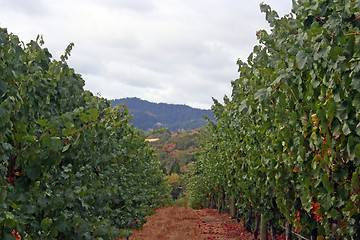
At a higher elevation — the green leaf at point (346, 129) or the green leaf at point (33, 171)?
the green leaf at point (346, 129)

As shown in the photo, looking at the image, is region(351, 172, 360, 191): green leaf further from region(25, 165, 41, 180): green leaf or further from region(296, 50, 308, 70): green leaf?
region(25, 165, 41, 180): green leaf

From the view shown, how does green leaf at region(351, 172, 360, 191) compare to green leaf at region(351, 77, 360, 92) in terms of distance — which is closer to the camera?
green leaf at region(351, 77, 360, 92)

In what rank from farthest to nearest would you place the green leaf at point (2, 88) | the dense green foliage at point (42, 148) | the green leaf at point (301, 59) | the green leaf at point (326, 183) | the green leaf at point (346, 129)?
the green leaf at point (326, 183), the green leaf at point (301, 59), the green leaf at point (346, 129), the green leaf at point (2, 88), the dense green foliage at point (42, 148)

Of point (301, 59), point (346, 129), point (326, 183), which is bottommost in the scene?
point (326, 183)

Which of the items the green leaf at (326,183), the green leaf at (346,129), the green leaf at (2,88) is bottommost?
the green leaf at (326,183)

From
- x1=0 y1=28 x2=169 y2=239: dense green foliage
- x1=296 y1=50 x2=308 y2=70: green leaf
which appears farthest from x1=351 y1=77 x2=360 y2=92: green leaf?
x1=0 y1=28 x2=169 y2=239: dense green foliage

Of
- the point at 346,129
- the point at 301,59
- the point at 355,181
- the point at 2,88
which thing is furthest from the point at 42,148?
the point at 355,181

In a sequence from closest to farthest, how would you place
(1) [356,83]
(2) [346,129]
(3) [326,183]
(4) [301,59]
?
(1) [356,83] → (2) [346,129] → (4) [301,59] → (3) [326,183]

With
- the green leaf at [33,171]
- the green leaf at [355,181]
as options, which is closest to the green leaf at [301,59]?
the green leaf at [355,181]

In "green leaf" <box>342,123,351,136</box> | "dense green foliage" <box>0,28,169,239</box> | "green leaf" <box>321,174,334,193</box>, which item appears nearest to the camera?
"dense green foliage" <box>0,28,169,239</box>

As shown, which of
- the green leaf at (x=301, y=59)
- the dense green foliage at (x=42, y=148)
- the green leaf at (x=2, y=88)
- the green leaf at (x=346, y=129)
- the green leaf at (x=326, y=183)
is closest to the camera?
the dense green foliage at (x=42, y=148)

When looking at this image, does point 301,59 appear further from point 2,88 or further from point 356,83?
point 2,88

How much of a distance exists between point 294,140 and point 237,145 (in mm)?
4955

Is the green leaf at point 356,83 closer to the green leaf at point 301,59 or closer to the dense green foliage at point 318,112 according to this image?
the dense green foliage at point 318,112
